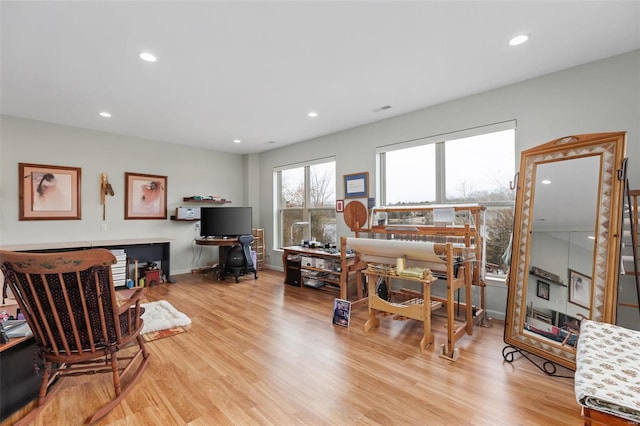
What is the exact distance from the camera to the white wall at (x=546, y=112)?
2.62m

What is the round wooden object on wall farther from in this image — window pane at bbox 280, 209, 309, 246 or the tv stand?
the tv stand

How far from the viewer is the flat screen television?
5734mm

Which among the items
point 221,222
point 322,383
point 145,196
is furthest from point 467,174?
point 145,196

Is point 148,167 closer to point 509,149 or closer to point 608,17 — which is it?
point 509,149

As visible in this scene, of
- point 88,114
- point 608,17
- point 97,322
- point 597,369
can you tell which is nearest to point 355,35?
point 608,17

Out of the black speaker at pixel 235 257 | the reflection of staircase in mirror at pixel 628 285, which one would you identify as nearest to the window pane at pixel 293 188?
the black speaker at pixel 235 257

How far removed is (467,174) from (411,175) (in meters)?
0.76

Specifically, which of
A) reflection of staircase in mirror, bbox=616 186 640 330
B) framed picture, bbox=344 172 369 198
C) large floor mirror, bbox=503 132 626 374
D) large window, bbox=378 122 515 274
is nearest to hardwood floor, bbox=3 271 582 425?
large floor mirror, bbox=503 132 626 374

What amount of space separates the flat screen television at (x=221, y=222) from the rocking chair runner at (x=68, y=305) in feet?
12.6

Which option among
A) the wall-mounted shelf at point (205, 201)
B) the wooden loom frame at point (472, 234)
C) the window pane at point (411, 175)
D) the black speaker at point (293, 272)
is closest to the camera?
the wooden loom frame at point (472, 234)

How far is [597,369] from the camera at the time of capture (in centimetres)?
138

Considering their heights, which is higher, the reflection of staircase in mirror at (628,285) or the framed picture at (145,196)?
the framed picture at (145,196)

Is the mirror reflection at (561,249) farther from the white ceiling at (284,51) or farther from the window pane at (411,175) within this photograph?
the window pane at (411,175)

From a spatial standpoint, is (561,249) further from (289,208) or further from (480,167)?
(289,208)
